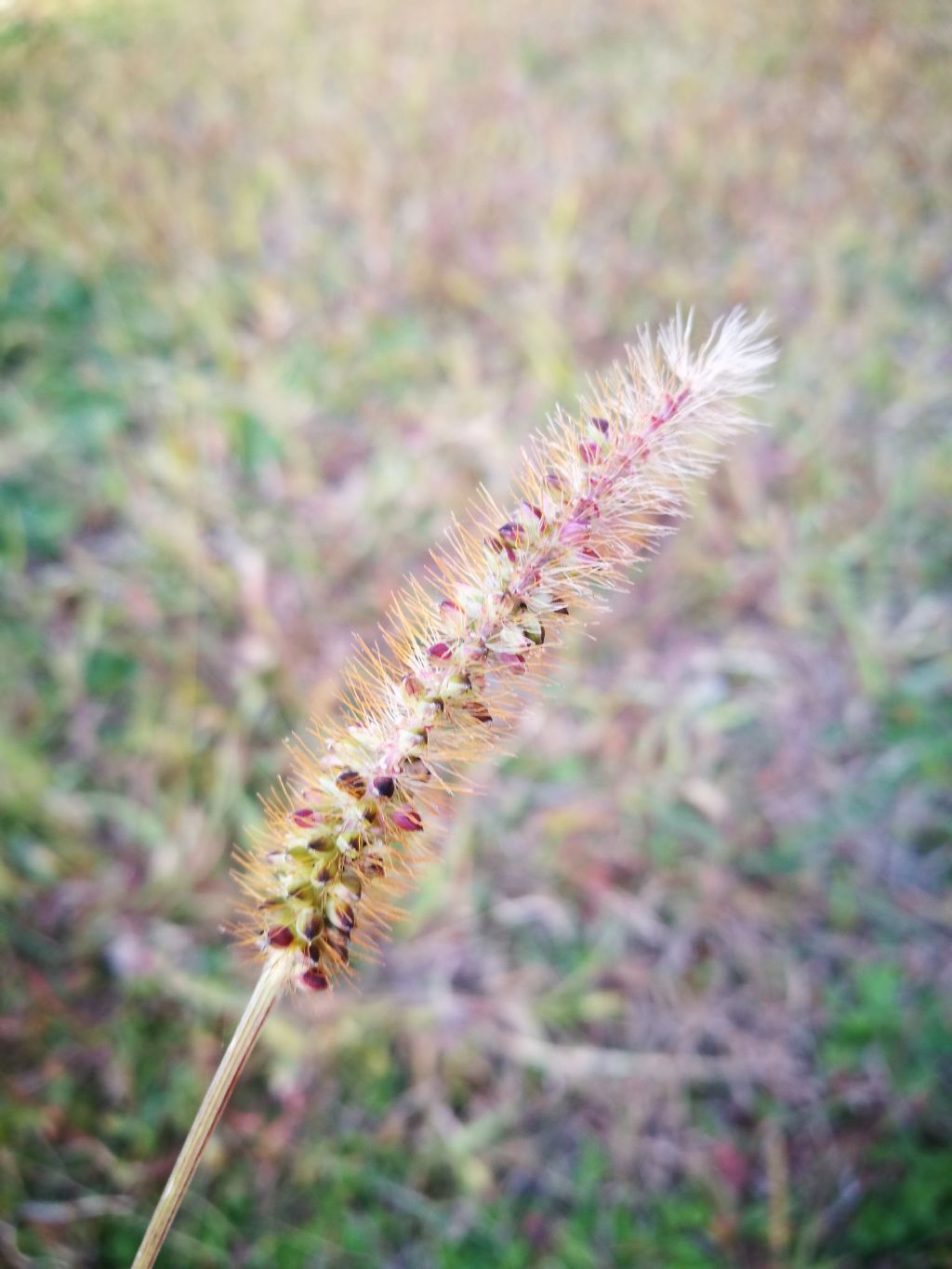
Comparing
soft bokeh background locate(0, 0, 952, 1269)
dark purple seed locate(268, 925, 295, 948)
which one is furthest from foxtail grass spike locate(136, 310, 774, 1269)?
soft bokeh background locate(0, 0, 952, 1269)

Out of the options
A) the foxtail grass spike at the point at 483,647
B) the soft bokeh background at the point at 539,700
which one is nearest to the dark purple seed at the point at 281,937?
the foxtail grass spike at the point at 483,647

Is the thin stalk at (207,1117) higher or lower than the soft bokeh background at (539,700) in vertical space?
lower

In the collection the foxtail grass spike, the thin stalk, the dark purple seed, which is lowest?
the thin stalk

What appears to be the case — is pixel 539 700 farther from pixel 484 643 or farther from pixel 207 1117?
pixel 207 1117

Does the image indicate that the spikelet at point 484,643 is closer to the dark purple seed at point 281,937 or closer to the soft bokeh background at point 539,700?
the dark purple seed at point 281,937

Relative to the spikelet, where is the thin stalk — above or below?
below

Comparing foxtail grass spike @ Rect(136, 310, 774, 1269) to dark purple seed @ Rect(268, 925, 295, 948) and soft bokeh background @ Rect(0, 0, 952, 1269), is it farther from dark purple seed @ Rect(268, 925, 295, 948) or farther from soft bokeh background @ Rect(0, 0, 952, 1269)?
soft bokeh background @ Rect(0, 0, 952, 1269)

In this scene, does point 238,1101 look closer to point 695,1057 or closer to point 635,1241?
point 635,1241
